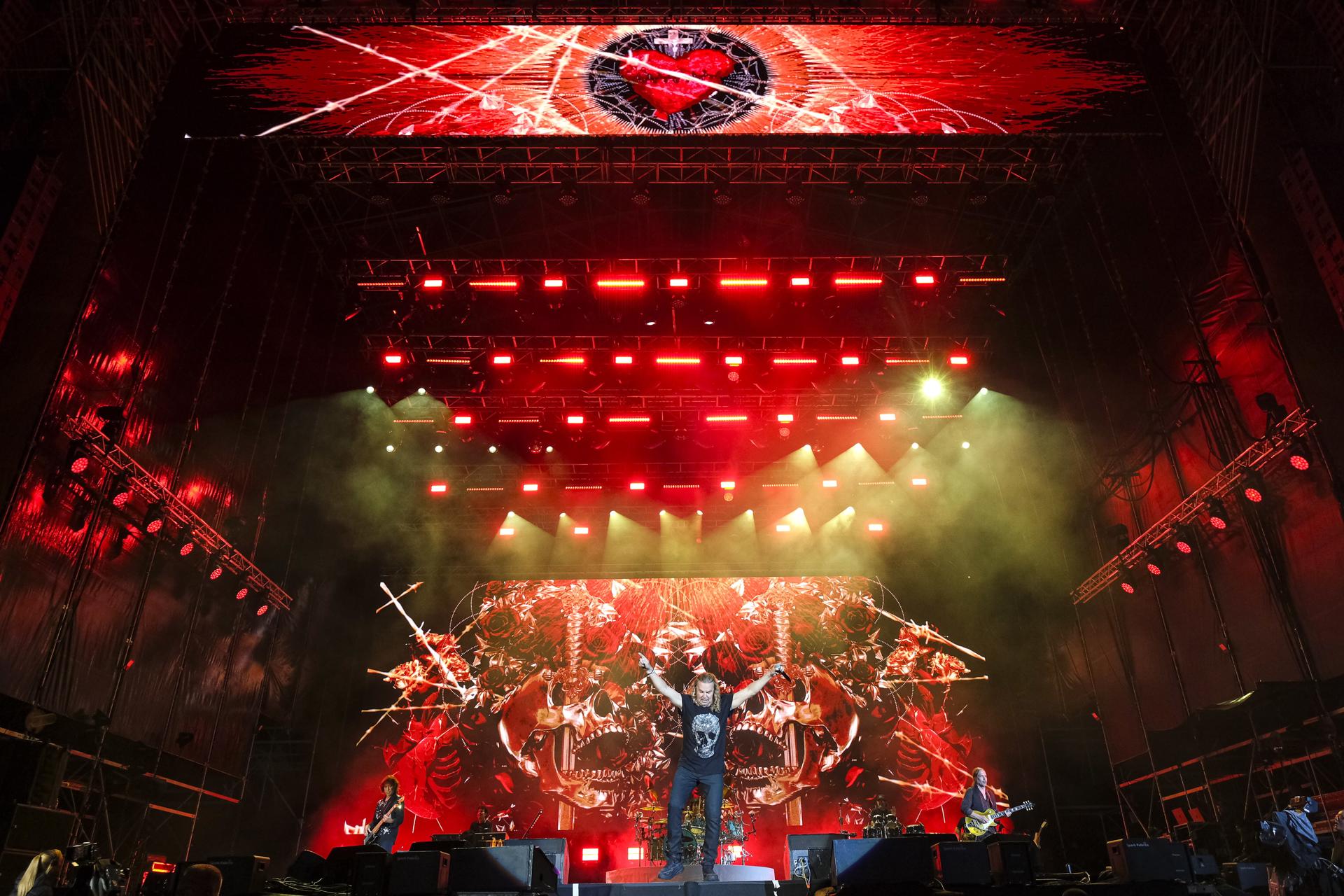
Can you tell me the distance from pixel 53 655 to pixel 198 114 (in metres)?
6.01

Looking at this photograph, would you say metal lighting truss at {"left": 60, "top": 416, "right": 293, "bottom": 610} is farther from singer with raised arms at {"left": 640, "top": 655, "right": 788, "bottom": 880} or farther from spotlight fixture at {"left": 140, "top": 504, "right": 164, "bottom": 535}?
singer with raised arms at {"left": 640, "top": 655, "right": 788, "bottom": 880}

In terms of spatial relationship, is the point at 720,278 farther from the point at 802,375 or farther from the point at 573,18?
the point at 573,18

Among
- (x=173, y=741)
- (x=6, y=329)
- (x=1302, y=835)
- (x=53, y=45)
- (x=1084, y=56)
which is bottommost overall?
(x=1302, y=835)

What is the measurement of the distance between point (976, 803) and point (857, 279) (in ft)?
25.9

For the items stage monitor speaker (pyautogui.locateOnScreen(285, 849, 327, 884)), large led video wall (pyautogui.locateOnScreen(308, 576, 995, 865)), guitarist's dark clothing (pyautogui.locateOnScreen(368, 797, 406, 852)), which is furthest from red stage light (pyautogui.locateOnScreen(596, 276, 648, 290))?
stage monitor speaker (pyautogui.locateOnScreen(285, 849, 327, 884))

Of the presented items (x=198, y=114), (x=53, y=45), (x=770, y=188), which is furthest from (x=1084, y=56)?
(x=53, y=45)

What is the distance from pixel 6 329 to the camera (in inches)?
296

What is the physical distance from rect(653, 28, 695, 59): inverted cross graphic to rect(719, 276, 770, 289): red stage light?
415cm

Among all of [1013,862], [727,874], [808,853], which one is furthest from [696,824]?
[1013,862]

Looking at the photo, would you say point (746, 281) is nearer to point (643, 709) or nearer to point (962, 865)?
point (643, 709)

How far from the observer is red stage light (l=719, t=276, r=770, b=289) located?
13.2 metres

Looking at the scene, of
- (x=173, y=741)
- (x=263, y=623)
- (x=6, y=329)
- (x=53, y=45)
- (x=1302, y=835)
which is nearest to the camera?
(x=1302, y=835)

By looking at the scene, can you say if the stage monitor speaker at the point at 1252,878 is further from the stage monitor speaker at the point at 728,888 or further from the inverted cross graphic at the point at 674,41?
the inverted cross graphic at the point at 674,41

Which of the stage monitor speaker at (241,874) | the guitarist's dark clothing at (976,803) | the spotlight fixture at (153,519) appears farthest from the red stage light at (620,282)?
the stage monitor speaker at (241,874)
